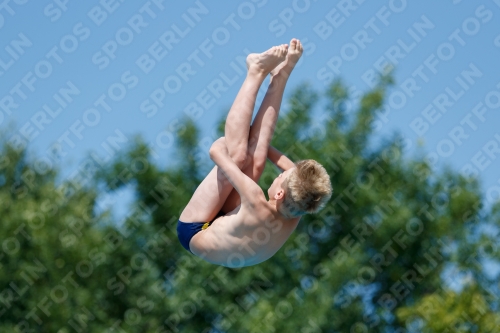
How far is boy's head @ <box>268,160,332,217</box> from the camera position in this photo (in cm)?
462

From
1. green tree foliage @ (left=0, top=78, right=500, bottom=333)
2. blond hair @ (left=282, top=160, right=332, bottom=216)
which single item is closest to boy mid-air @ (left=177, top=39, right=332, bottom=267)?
blond hair @ (left=282, top=160, right=332, bottom=216)

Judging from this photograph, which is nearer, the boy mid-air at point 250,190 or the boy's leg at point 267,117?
the boy mid-air at point 250,190

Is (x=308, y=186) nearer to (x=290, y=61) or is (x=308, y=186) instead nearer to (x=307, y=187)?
(x=307, y=187)

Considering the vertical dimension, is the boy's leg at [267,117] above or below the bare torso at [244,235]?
above

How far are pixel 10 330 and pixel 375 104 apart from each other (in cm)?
888

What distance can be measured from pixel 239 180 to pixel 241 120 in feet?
1.34

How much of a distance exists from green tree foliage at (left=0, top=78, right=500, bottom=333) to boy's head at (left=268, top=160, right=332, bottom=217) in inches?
422

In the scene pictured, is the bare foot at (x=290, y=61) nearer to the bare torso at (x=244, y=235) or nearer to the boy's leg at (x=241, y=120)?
the boy's leg at (x=241, y=120)

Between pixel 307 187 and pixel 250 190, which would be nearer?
pixel 307 187

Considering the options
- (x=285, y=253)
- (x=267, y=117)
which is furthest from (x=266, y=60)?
(x=285, y=253)

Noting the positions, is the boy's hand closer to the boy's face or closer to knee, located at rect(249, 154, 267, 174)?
knee, located at rect(249, 154, 267, 174)

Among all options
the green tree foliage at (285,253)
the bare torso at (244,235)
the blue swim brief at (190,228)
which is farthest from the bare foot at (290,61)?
the green tree foliage at (285,253)

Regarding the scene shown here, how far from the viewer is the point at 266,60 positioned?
5.01 meters

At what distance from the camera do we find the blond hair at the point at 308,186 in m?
4.62
